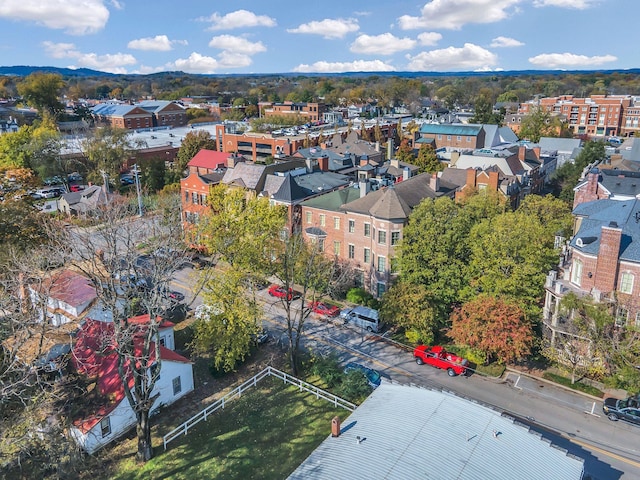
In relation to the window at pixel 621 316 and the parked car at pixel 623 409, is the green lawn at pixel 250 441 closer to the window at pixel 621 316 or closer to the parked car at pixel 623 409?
the parked car at pixel 623 409

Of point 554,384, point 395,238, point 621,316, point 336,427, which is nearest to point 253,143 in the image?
point 395,238

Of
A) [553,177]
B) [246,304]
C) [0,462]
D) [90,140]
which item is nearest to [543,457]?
[246,304]

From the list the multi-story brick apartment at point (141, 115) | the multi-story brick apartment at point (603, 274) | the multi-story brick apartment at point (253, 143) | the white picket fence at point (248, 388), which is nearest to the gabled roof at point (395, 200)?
the multi-story brick apartment at point (603, 274)

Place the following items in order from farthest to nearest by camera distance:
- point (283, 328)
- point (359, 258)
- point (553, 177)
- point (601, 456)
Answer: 1. point (553, 177)
2. point (359, 258)
3. point (283, 328)
4. point (601, 456)

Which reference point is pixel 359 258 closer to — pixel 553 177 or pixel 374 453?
pixel 374 453

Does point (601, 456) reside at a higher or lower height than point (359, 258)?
lower
